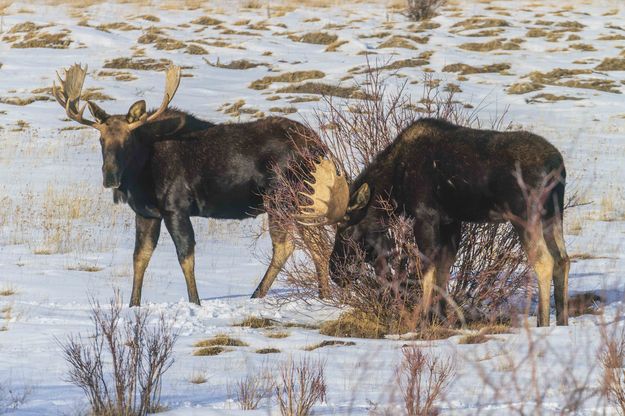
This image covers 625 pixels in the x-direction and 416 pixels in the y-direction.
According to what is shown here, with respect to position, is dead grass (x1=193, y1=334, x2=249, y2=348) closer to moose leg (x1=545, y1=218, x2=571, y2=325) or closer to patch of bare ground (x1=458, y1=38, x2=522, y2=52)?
moose leg (x1=545, y1=218, x2=571, y2=325)

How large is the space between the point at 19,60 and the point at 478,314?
2478cm

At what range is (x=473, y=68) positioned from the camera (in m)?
29.3

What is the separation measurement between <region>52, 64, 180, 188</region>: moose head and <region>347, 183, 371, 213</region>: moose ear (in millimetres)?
2302

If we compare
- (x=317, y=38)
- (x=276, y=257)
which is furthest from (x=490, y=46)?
(x=276, y=257)

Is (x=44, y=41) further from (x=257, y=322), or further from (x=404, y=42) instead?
(x=257, y=322)

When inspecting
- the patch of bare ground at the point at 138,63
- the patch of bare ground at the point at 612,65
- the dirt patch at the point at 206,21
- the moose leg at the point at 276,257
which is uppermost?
the moose leg at the point at 276,257

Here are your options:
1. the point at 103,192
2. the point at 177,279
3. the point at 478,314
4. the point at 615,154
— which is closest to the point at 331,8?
the point at 615,154

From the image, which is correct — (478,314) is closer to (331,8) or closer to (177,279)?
(177,279)

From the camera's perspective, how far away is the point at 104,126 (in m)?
9.62

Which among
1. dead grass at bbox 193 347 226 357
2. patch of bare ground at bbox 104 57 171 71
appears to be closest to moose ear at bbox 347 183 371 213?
dead grass at bbox 193 347 226 357

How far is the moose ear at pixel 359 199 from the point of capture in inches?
320

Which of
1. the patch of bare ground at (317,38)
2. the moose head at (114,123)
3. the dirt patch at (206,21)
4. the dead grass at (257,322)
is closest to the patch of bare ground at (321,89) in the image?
the patch of bare ground at (317,38)

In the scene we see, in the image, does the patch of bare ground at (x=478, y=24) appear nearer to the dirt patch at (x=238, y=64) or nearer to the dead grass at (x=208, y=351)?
the dirt patch at (x=238, y=64)

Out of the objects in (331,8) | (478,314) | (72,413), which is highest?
(72,413)
